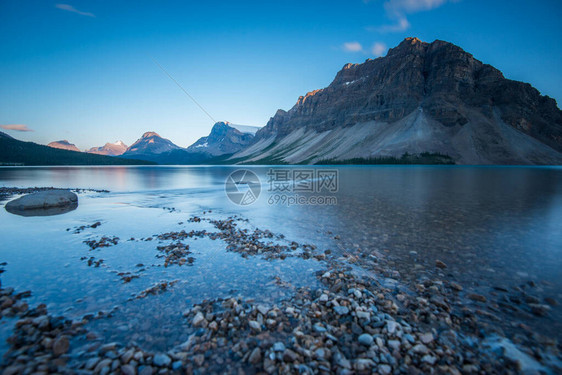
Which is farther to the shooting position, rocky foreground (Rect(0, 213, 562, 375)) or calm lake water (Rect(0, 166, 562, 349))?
calm lake water (Rect(0, 166, 562, 349))

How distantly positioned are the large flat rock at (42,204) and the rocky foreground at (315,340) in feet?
56.4

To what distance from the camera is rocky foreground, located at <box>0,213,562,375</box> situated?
170 inches

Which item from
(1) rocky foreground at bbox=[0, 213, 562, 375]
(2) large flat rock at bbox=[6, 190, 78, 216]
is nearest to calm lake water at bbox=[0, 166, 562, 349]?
(1) rocky foreground at bbox=[0, 213, 562, 375]

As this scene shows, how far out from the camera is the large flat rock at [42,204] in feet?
63.3

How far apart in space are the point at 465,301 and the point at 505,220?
13.1 m

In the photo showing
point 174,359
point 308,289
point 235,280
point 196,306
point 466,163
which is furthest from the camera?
point 466,163

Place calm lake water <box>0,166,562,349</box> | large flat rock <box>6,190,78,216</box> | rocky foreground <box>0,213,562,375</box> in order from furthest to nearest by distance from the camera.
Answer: large flat rock <box>6,190,78,216</box> → calm lake water <box>0,166,562,349</box> → rocky foreground <box>0,213,562,375</box>

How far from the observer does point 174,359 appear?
4.54m

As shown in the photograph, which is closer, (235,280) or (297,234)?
(235,280)

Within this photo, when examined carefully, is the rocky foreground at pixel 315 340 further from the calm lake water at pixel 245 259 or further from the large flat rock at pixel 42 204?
the large flat rock at pixel 42 204

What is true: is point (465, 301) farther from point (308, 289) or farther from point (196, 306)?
point (196, 306)

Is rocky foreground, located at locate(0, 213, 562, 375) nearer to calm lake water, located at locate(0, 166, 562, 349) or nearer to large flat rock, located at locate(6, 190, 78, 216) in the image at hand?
calm lake water, located at locate(0, 166, 562, 349)

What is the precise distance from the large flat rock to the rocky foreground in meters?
17.2

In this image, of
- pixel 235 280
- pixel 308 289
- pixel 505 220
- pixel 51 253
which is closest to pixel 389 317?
pixel 308 289
